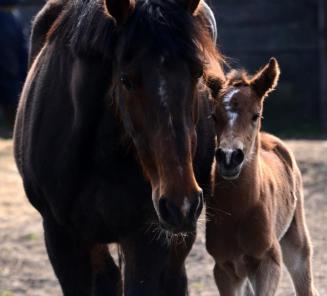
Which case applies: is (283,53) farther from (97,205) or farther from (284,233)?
(97,205)

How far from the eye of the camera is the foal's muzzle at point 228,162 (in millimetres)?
4219

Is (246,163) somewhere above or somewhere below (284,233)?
above

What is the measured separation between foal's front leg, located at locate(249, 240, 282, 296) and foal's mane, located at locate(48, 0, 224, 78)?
125cm

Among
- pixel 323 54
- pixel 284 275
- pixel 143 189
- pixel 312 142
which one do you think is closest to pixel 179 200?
pixel 143 189

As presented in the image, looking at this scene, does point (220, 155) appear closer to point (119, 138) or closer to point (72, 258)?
point (119, 138)

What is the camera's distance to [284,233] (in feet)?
17.5

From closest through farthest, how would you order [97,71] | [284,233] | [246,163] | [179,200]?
[179,200] < [97,71] < [246,163] < [284,233]

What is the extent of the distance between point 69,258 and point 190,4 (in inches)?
46.7

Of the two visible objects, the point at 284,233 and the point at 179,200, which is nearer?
the point at 179,200

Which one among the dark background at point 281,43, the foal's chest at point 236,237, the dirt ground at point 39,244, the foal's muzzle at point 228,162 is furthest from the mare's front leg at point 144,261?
the dark background at point 281,43

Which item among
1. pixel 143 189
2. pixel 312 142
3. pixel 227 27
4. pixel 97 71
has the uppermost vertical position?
pixel 97 71

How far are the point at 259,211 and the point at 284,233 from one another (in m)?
0.49

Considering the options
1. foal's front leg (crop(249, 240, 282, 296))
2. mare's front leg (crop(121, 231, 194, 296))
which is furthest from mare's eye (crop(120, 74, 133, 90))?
foal's front leg (crop(249, 240, 282, 296))

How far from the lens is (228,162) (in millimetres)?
4223
